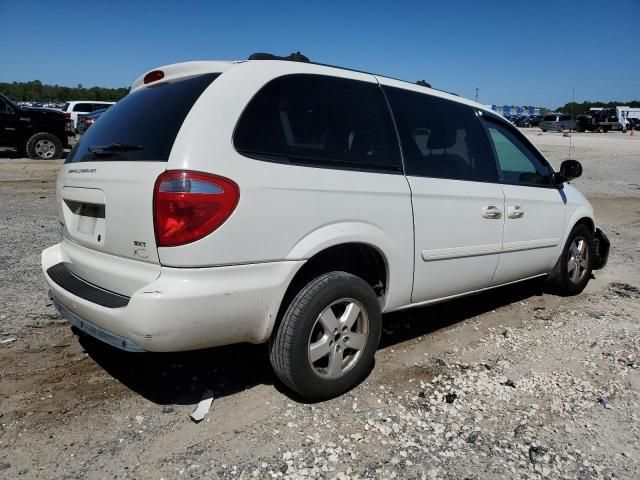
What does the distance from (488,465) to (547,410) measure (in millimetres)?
705

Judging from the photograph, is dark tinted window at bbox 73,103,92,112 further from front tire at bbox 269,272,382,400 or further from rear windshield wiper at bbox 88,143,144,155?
front tire at bbox 269,272,382,400

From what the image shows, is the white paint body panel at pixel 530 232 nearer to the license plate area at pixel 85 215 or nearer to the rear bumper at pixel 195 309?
the rear bumper at pixel 195 309

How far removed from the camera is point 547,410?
2912 millimetres

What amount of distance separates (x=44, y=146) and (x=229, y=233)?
1534 centimetres

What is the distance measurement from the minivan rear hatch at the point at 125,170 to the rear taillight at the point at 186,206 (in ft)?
0.19

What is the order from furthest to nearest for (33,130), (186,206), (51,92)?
(51,92) < (33,130) < (186,206)

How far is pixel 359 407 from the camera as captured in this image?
288 cm

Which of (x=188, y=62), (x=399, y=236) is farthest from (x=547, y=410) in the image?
(x=188, y=62)

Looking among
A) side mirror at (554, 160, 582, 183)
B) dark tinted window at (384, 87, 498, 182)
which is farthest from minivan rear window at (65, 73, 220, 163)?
side mirror at (554, 160, 582, 183)

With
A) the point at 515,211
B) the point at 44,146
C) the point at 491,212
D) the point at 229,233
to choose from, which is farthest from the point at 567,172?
the point at 44,146

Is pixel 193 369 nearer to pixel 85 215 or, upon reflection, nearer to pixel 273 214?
pixel 85 215

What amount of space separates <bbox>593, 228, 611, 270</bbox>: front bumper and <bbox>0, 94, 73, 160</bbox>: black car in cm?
1472

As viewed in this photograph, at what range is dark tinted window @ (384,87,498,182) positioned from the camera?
3.29 m

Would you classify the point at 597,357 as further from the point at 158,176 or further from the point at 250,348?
the point at 158,176
